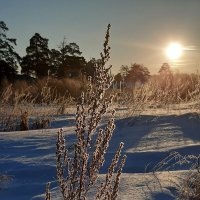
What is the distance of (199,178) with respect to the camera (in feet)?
11.4

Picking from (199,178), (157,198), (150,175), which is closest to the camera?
(157,198)

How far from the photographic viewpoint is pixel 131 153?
4.86m

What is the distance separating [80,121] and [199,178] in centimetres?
201

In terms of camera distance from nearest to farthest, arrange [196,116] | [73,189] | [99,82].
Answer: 1. [99,82]
2. [73,189]
3. [196,116]

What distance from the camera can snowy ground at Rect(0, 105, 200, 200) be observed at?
137 inches

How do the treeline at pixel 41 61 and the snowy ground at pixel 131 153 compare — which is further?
the treeline at pixel 41 61

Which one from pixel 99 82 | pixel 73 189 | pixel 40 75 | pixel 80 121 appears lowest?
pixel 73 189

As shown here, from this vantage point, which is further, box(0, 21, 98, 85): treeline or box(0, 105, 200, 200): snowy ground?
box(0, 21, 98, 85): treeline

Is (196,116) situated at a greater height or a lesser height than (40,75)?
lesser

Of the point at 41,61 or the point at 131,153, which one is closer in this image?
the point at 131,153

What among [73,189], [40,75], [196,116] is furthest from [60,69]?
[73,189]

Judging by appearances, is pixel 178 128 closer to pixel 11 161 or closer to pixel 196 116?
pixel 196 116

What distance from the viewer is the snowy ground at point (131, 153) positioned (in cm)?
347

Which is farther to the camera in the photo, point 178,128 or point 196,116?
point 196,116
